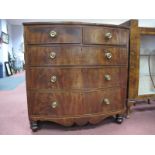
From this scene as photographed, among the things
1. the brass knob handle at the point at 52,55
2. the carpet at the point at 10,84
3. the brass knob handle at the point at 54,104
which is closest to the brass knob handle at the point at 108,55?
the brass knob handle at the point at 52,55

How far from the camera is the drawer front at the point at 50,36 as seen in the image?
1310mm

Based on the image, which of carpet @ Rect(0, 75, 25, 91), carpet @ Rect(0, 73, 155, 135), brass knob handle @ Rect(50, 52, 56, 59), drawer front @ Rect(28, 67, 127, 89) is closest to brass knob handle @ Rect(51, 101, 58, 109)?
drawer front @ Rect(28, 67, 127, 89)

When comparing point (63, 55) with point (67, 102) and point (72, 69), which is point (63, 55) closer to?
point (72, 69)

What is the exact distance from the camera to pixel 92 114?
1.46 metres

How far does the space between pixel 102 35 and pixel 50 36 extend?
1.39ft

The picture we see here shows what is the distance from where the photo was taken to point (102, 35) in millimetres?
1383

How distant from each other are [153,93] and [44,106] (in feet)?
4.00

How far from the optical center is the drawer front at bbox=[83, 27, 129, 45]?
135 centimetres

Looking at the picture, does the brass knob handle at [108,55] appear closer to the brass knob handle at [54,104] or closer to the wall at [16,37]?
the brass knob handle at [54,104]

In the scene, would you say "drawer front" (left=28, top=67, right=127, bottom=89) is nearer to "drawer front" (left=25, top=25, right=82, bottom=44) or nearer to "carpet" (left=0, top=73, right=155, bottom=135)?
"drawer front" (left=25, top=25, right=82, bottom=44)

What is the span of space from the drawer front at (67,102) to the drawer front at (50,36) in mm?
427

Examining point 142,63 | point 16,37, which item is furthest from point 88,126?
point 16,37

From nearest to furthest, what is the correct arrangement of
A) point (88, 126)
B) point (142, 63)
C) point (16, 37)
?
1. point (88, 126)
2. point (142, 63)
3. point (16, 37)

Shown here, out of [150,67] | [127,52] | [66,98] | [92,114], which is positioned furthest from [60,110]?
[150,67]
